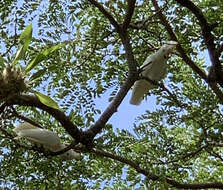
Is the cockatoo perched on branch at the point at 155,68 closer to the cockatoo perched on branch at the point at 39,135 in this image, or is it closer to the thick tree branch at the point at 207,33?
the thick tree branch at the point at 207,33

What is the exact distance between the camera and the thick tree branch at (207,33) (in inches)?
97.6

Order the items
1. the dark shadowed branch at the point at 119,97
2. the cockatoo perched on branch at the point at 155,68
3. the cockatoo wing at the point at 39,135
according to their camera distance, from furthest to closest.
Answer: the cockatoo perched on branch at the point at 155,68 → the cockatoo wing at the point at 39,135 → the dark shadowed branch at the point at 119,97

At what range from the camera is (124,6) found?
2.71 m

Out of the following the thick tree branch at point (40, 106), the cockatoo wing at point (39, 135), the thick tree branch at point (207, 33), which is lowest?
the thick tree branch at point (40, 106)

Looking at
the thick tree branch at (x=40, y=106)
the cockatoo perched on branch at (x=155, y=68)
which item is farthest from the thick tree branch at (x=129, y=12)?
the thick tree branch at (x=40, y=106)

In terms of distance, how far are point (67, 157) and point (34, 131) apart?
39 cm

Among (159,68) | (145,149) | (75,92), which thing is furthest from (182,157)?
(75,92)

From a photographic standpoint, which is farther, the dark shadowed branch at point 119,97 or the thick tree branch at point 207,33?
the thick tree branch at point 207,33

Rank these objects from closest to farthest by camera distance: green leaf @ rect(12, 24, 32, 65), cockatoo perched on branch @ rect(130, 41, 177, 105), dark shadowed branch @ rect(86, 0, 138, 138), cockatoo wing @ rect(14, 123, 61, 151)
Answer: green leaf @ rect(12, 24, 32, 65), dark shadowed branch @ rect(86, 0, 138, 138), cockatoo wing @ rect(14, 123, 61, 151), cockatoo perched on branch @ rect(130, 41, 177, 105)

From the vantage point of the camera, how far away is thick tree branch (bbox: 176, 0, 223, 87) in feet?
8.13

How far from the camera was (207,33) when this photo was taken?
2596 millimetres

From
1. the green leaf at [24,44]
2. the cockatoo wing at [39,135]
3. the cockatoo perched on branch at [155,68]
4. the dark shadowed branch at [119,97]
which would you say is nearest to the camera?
the green leaf at [24,44]

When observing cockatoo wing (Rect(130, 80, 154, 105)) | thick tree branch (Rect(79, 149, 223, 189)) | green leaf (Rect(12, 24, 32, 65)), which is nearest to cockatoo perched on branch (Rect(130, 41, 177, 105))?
cockatoo wing (Rect(130, 80, 154, 105))

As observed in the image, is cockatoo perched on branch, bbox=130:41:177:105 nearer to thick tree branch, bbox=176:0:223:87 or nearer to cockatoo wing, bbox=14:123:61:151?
thick tree branch, bbox=176:0:223:87
